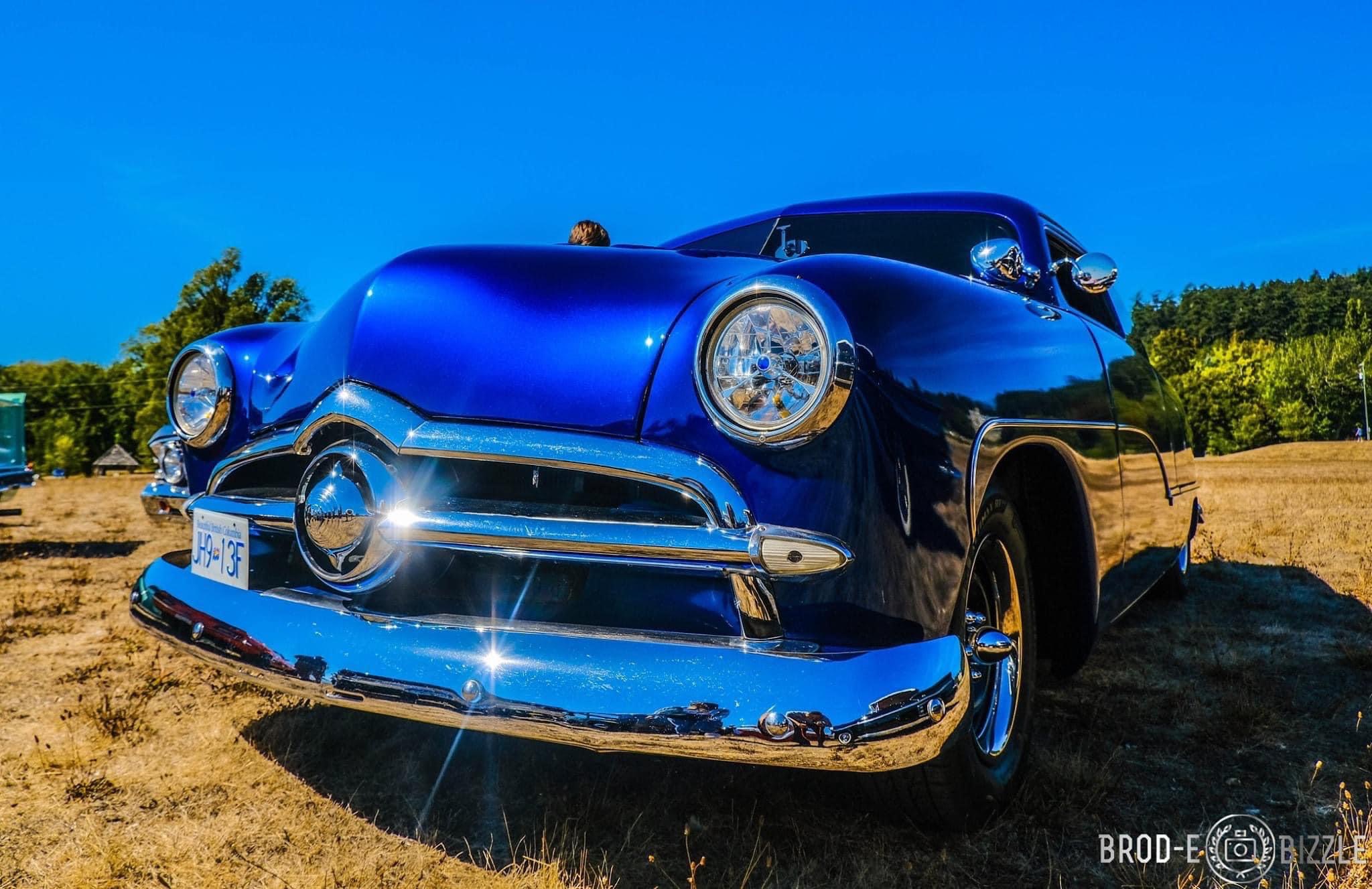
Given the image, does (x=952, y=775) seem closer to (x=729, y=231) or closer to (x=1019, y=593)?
(x=1019, y=593)

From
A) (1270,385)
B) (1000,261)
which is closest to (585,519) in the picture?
(1000,261)

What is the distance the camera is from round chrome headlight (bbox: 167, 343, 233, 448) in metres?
2.37

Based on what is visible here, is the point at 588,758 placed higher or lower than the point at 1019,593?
lower

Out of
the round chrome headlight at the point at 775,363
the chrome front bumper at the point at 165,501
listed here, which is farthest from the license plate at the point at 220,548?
the round chrome headlight at the point at 775,363

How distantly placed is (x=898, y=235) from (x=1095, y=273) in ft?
1.91

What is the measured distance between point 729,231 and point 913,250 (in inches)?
30.0

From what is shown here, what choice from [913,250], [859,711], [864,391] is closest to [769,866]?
[859,711]

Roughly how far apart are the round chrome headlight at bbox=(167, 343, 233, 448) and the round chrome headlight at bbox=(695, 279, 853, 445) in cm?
143

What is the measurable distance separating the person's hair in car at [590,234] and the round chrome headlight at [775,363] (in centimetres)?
195

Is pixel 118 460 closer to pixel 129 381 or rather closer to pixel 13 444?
pixel 129 381

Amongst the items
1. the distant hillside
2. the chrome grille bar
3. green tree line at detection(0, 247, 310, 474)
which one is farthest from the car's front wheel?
the distant hillside

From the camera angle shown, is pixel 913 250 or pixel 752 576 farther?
pixel 913 250

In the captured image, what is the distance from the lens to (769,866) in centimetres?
176

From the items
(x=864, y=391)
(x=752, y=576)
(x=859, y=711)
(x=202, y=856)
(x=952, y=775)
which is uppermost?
(x=864, y=391)
